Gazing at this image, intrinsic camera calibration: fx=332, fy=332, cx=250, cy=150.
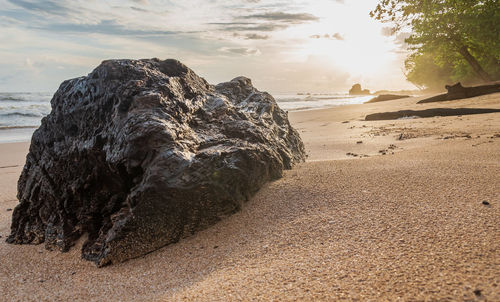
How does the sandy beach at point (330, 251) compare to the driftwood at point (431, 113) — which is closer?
the sandy beach at point (330, 251)

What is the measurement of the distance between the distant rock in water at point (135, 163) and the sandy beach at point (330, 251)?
162 millimetres

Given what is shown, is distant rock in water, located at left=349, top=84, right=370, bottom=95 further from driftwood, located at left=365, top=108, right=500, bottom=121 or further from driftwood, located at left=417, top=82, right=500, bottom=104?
driftwood, located at left=365, top=108, right=500, bottom=121

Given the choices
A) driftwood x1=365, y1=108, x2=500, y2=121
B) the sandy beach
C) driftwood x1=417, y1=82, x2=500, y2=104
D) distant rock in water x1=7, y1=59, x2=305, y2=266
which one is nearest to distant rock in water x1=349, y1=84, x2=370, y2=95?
driftwood x1=417, y1=82, x2=500, y2=104

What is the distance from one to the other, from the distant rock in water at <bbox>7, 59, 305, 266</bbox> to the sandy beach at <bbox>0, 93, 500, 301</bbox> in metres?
0.16

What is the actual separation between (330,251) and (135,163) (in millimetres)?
1418

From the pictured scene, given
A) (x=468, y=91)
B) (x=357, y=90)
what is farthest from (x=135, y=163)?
(x=357, y=90)

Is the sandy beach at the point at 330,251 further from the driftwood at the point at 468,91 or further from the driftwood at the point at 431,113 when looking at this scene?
the driftwood at the point at 468,91

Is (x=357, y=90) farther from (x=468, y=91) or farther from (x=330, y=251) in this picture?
(x=330, y=251)

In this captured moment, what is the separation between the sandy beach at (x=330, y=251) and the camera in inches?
59.4

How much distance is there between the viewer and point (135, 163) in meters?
2.32

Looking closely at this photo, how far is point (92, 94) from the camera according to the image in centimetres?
279

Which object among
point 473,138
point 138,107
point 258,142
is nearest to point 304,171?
point 258,142

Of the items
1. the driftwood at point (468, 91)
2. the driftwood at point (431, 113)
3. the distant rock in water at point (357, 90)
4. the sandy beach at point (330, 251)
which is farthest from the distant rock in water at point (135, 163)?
the distant rock in water at point (357, 90)

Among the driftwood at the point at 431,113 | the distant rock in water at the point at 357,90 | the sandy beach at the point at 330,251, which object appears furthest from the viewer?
the distant rock in water at the point at 357,90
